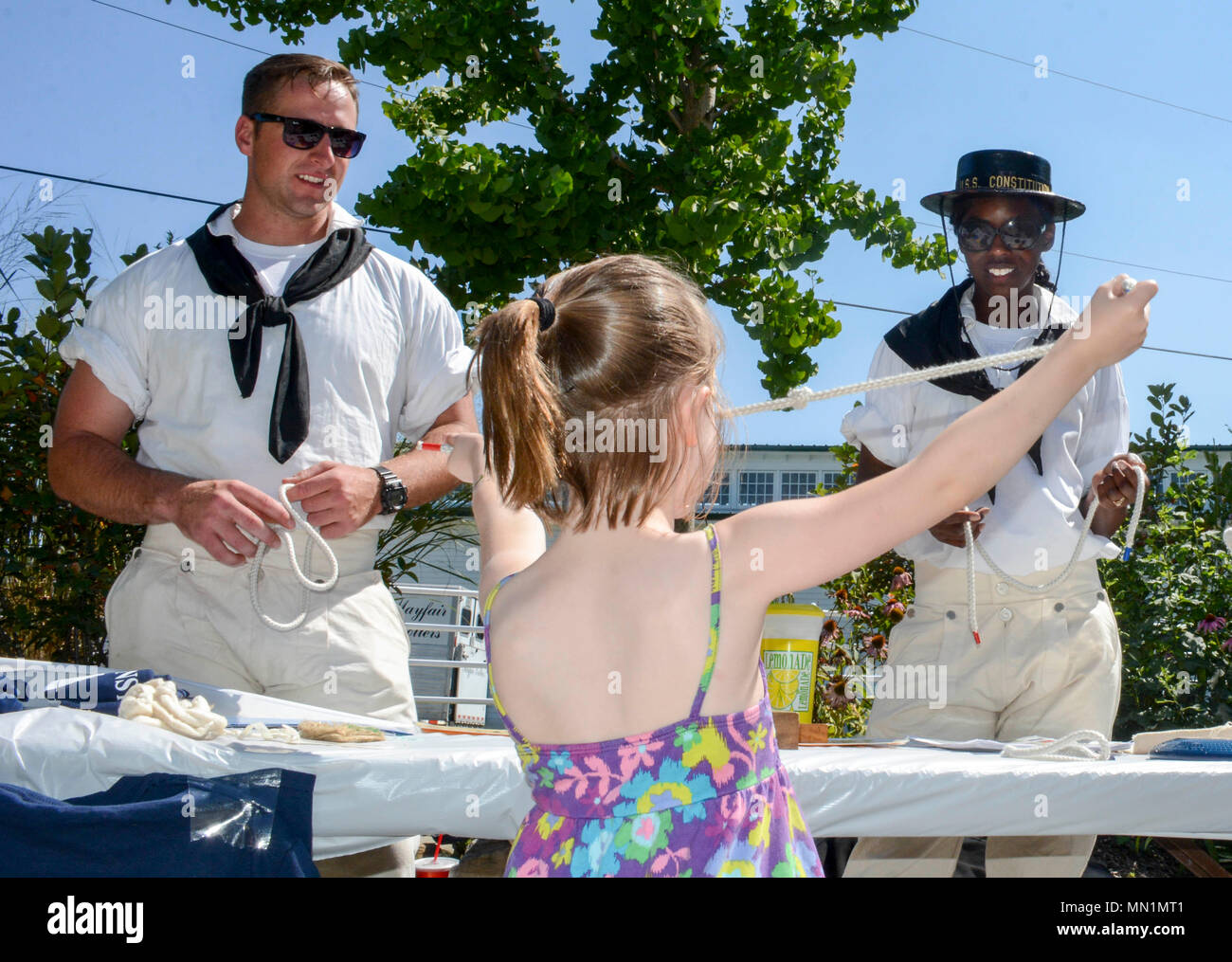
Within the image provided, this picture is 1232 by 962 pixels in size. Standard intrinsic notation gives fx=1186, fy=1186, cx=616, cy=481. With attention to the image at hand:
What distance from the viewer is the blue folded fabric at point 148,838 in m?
1.83

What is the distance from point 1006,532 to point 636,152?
4.04m

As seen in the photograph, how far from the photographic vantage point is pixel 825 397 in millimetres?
1842

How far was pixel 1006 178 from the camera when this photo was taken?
3221 millimetres

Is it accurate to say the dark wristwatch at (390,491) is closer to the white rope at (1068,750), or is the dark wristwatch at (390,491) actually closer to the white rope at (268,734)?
the white rope at (268,734)

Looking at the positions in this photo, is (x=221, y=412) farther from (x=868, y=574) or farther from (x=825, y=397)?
(x=868, y=574)

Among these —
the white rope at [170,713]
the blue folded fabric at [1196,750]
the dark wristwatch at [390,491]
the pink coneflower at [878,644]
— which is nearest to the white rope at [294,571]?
the dark wristwatch at [390,491]

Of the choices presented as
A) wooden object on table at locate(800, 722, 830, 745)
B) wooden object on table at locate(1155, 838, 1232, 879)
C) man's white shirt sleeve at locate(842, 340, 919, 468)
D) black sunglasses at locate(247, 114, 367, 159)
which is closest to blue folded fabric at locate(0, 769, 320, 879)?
wooden object on table at locate(800, 722, 830, 745)

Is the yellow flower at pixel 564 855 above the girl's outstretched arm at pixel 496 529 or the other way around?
the other way around

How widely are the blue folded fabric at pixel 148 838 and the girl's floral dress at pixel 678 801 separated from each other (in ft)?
1.79

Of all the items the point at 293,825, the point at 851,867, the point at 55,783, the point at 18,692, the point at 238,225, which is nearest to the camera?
the point at 293,825

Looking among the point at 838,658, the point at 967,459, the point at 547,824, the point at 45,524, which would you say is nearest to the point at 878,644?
the point at 838,658

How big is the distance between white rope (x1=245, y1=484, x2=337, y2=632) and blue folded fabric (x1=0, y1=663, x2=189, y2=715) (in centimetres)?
26
